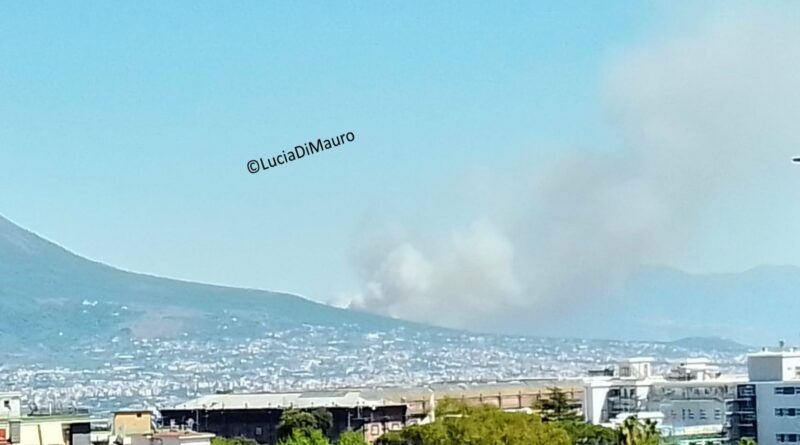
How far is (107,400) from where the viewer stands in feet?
549

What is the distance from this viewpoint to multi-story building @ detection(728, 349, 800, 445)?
7506 centimetres

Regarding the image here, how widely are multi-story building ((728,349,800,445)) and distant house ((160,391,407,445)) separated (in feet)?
46.8

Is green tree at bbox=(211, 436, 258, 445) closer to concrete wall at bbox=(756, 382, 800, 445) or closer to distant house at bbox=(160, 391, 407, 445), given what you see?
distant house at bbox=(160, 391, 407, 445)

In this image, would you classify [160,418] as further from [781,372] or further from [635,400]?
[781,372]

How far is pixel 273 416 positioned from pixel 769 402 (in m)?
21.6

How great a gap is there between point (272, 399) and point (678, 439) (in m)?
27.0

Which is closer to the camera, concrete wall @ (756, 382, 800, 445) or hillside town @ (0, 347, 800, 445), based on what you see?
concrete wall @ (756, 382, 800, 445)

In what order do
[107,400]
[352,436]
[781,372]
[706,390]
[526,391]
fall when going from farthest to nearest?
1. [107,400]
2. [526,391]
3. [706,390]
4. [781,372]
5. [352,436]

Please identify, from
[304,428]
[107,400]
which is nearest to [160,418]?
[304,428]

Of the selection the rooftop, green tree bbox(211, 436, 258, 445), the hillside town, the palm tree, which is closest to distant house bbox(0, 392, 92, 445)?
green tree bbox(211, 436, 258, 445)

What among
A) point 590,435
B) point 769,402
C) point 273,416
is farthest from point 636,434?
point 273,416

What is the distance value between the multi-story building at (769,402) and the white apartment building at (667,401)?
4.09 feet

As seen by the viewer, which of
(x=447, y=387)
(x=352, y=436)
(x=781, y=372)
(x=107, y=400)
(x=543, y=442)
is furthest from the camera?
(x=107, y=400)

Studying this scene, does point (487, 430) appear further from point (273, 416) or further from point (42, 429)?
point (273, 416)
